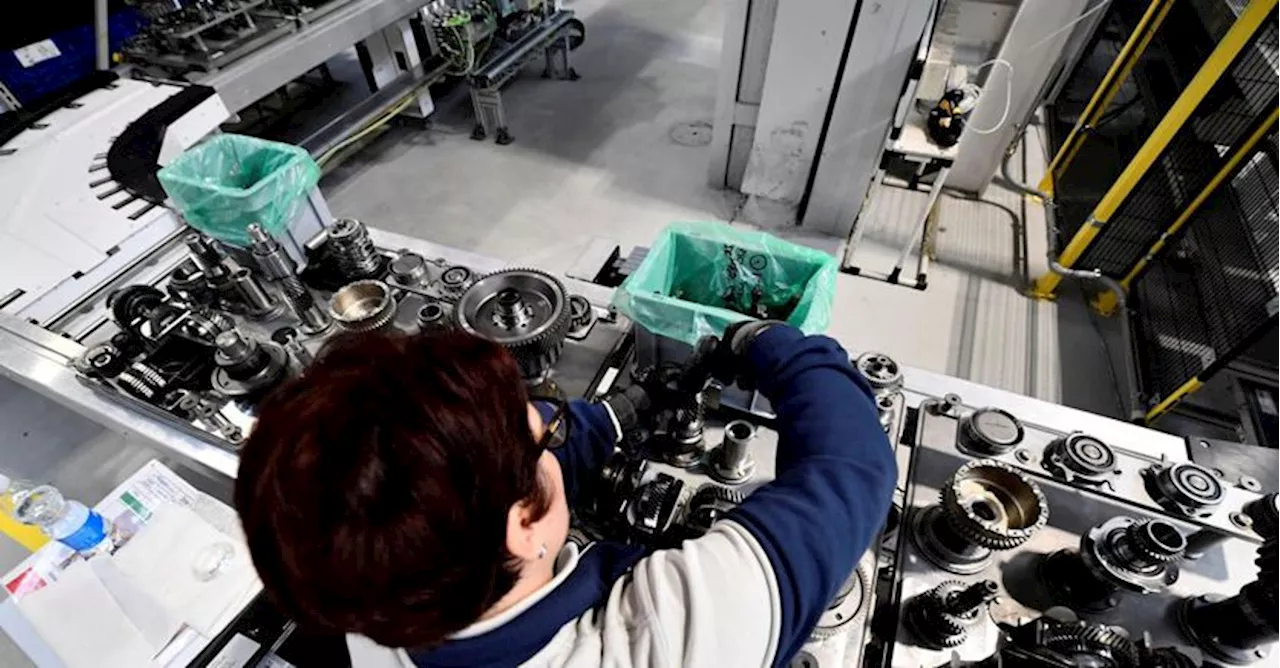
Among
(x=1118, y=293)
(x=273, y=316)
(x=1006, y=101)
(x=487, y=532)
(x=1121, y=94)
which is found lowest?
(x=1118, y=293)

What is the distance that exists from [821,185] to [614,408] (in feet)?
6.35

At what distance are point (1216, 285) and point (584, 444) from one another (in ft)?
7.86

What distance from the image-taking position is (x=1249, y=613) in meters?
0.68

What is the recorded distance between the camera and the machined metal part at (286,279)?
1.13m

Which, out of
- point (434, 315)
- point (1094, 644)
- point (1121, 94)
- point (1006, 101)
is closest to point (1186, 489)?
point (1094, 644)

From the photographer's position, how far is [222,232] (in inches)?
51.1

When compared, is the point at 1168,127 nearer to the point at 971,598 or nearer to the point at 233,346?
the point at 971,598

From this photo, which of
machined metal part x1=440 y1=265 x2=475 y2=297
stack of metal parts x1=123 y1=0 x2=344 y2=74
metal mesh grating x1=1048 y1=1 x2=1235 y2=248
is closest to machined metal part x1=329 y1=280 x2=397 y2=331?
machined metal part x1=440 y1=265 x2=475 y2=297

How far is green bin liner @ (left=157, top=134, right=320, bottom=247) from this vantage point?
123cm

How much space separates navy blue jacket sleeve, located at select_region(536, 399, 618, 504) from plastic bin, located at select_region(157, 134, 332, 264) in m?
0.90

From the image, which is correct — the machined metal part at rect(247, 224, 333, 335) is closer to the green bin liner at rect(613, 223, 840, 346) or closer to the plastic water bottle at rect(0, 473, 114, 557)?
the plastic water bottle at rect(0, 473, 114, 557)

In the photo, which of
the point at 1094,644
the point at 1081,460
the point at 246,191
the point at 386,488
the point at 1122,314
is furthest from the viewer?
the point at 1122,314

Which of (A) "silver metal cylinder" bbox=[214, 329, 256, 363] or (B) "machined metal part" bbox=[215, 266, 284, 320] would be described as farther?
(B) "machined metal part" bbox=[215, 266, 284, 320]

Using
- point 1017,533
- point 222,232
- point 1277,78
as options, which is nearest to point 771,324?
point 1017,533
